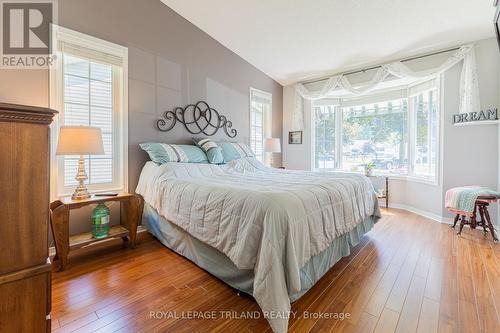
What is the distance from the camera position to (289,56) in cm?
400

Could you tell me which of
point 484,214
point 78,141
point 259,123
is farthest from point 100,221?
point 484,214

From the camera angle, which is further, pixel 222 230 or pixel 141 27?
pixel 141 27

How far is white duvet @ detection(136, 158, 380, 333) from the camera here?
1361mm

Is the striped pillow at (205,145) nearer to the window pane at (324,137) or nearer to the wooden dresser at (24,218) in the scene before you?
the wooden dresser at (24,218)

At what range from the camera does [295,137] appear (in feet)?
16.9

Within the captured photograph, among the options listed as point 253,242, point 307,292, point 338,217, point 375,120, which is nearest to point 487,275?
point 338,217

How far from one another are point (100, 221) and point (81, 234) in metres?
0.30

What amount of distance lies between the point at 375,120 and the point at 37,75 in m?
5.08

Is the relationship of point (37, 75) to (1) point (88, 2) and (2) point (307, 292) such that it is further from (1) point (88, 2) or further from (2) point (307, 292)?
(2) point (307, 292)

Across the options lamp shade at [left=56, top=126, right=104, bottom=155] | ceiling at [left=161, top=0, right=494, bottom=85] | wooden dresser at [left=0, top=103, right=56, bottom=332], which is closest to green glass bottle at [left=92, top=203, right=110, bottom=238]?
lamp shade at [left=56, top=126, right=104, bottom=155]

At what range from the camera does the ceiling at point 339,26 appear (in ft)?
8.82

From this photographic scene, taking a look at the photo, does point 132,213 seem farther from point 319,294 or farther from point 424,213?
point 424,213

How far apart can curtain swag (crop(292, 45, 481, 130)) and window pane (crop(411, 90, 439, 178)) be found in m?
0.39

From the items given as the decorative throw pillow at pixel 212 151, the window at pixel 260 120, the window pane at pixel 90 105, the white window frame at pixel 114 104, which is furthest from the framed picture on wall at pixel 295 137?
the window pane at pixel 90 105
